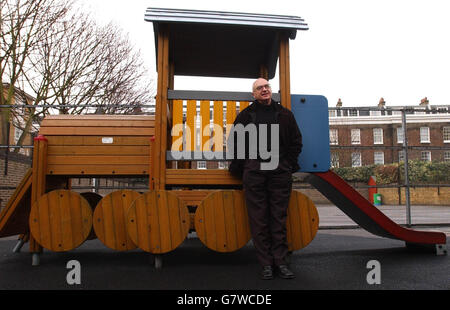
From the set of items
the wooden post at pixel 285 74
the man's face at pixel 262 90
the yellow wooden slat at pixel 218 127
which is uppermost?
the wooden post at pixel 285 74

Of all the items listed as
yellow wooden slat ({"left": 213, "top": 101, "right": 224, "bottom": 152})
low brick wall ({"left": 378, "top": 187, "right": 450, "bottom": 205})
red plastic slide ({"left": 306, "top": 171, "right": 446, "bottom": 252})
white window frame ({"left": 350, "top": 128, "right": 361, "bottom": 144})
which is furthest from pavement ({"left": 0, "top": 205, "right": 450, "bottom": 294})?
white window frame ({"left": 350, "top": 128, "right": 361, "bottom": 144})

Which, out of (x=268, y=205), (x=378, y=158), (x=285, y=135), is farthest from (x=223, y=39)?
(x=378, y=158)

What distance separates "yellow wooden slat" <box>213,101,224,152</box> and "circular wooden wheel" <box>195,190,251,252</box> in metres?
0.58

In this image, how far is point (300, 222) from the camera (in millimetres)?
3623

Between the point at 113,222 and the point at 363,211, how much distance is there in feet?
9.03

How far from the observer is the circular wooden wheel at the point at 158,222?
11.1 ft

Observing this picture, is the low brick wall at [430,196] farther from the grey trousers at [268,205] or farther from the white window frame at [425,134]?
the grey trousers at [268,205]

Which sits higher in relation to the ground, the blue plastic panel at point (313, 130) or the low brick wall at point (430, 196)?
the blue plastic panel at point (313, 130)

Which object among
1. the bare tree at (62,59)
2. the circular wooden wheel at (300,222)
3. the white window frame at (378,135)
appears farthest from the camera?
the white window frame at (378,135)

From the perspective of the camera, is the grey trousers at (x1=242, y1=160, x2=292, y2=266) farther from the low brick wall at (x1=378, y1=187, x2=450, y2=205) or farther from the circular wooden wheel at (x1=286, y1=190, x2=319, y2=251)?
the low brick wall at (x1=378, y1=187, x2=450, y2=205)

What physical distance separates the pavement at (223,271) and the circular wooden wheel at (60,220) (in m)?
0.25

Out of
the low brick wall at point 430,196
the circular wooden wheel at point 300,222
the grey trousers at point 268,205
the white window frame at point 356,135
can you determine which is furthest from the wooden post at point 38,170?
the white window frame at point 356,135

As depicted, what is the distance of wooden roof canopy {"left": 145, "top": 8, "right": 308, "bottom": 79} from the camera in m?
3.85
